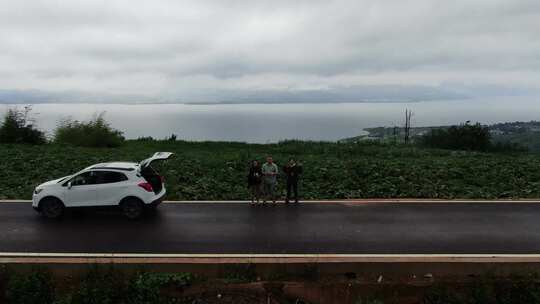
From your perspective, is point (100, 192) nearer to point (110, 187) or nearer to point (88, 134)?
point (110, 187)

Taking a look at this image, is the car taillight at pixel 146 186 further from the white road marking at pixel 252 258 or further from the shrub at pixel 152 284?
the shrub at pixel 152 284

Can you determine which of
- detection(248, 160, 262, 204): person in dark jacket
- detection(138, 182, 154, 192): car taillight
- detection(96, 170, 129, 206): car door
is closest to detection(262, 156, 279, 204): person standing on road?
detection(248, 160, 262, 204): person in dark jacket

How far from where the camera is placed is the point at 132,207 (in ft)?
39.5

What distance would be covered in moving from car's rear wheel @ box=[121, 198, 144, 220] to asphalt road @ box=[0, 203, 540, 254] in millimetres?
309

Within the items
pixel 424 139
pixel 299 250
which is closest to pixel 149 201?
pixel 299 250

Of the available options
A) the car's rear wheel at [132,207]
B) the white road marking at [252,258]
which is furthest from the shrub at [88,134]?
the white road marking at [252,258]

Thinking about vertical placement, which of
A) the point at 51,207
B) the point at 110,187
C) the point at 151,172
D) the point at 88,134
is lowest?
the point at 51,207

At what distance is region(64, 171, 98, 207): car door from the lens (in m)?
11.9

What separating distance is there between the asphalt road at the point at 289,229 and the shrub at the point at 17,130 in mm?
17463

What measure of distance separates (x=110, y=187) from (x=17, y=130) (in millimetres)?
21701

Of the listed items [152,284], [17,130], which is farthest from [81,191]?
[17,130]

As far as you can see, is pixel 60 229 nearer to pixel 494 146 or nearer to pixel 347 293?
pixel 347 293

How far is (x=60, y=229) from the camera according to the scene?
1116 centimetres

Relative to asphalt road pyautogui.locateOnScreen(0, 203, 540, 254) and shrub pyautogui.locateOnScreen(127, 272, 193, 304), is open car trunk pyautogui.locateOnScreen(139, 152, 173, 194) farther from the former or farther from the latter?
shrub pyautogui.locateOnScreen(127, 272, 193, 304)
